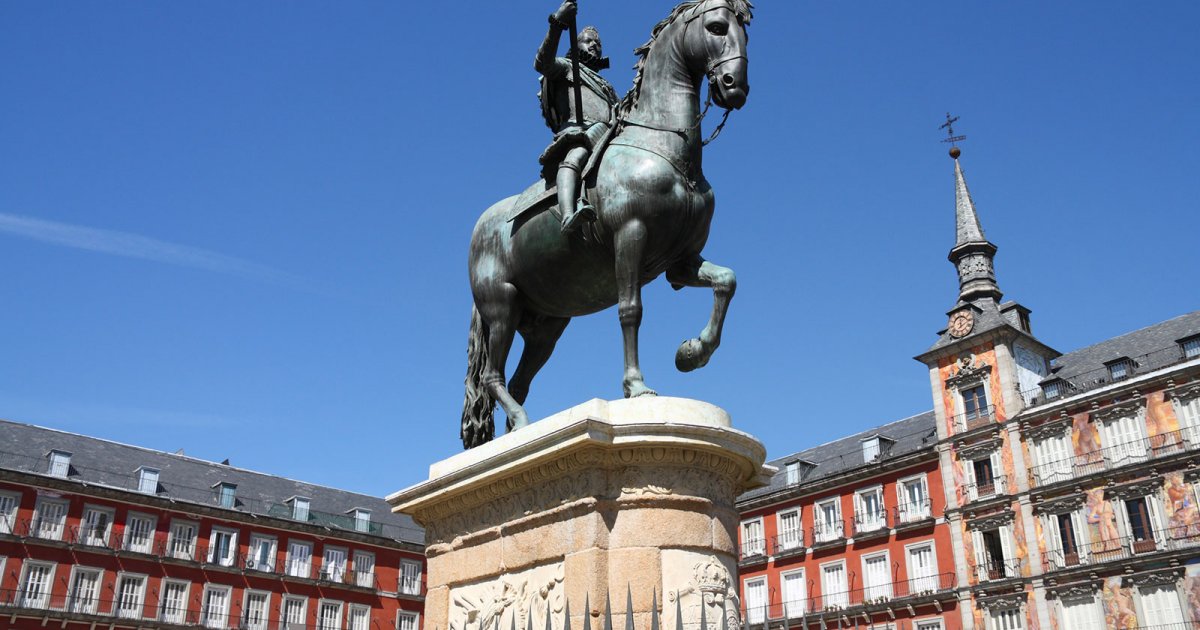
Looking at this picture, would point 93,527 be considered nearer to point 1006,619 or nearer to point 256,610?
point 256,610

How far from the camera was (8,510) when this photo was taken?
44.6 m

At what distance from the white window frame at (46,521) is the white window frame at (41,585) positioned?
119cm

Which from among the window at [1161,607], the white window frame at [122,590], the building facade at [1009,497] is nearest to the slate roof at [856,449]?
the building facade at [1009,497]

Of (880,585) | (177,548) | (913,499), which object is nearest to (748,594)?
(880,585)

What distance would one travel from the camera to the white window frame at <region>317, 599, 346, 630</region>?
52.7 meters

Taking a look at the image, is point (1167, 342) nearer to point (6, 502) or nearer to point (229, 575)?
point (229, 575)

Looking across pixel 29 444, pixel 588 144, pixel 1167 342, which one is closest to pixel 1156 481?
pixel 1167 342

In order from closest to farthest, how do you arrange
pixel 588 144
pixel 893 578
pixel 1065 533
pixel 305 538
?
pixel 588 144 < pixel 1065 533 < pixel 893 578 < pixel 305 538

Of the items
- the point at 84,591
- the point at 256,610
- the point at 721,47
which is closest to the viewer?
the point at 721,47

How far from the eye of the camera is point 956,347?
49.1 metres

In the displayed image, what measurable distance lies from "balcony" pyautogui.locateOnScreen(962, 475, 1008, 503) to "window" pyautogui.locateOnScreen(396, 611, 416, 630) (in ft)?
100

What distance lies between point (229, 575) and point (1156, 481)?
4284cm

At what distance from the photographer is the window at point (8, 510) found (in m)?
44.2

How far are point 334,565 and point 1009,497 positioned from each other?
34.8m
